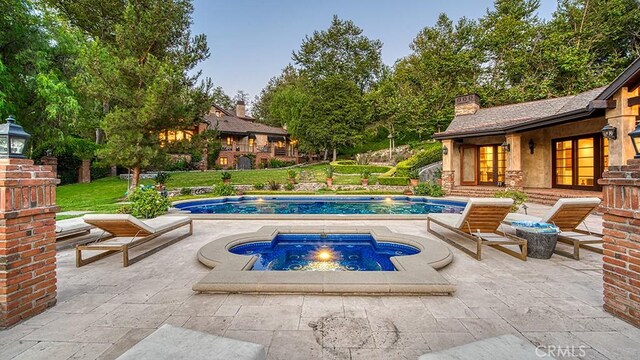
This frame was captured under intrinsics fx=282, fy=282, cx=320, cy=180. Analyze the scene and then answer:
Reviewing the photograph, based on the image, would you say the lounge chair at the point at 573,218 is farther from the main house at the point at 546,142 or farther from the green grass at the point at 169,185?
the green grass at the point at 169,185

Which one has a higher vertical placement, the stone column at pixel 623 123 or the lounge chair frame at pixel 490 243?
the stone column at pixel 623 123

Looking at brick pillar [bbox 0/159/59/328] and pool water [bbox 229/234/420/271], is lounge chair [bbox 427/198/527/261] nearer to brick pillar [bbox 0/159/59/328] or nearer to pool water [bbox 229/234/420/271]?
pool water [bbox 229/234/420/271]

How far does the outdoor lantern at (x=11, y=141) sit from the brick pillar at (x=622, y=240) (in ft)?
20.8

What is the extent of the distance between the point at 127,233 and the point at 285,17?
27.2 metres

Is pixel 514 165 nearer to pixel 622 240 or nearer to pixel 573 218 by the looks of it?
pixel 573 218

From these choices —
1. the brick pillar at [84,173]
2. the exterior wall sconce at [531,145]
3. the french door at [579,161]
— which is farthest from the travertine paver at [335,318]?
the brick pillar at [84,173]

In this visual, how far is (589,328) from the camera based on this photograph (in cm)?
288

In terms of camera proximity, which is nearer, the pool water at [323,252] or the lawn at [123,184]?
the pool water at [323,252]

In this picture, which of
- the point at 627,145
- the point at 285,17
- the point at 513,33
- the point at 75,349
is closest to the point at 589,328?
the point at 75,349

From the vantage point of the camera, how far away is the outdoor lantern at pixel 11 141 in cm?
296

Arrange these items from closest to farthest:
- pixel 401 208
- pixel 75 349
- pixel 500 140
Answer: pixel 75 349
pixel 401 208
pixel 500 140

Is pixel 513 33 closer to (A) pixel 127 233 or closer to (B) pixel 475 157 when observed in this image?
(B) pixel 475 157

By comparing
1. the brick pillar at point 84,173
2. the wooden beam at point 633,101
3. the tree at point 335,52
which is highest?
the tree at point 335,52

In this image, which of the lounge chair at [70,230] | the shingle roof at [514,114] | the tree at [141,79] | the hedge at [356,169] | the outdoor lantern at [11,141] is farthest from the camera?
the hedge at [356,169]
